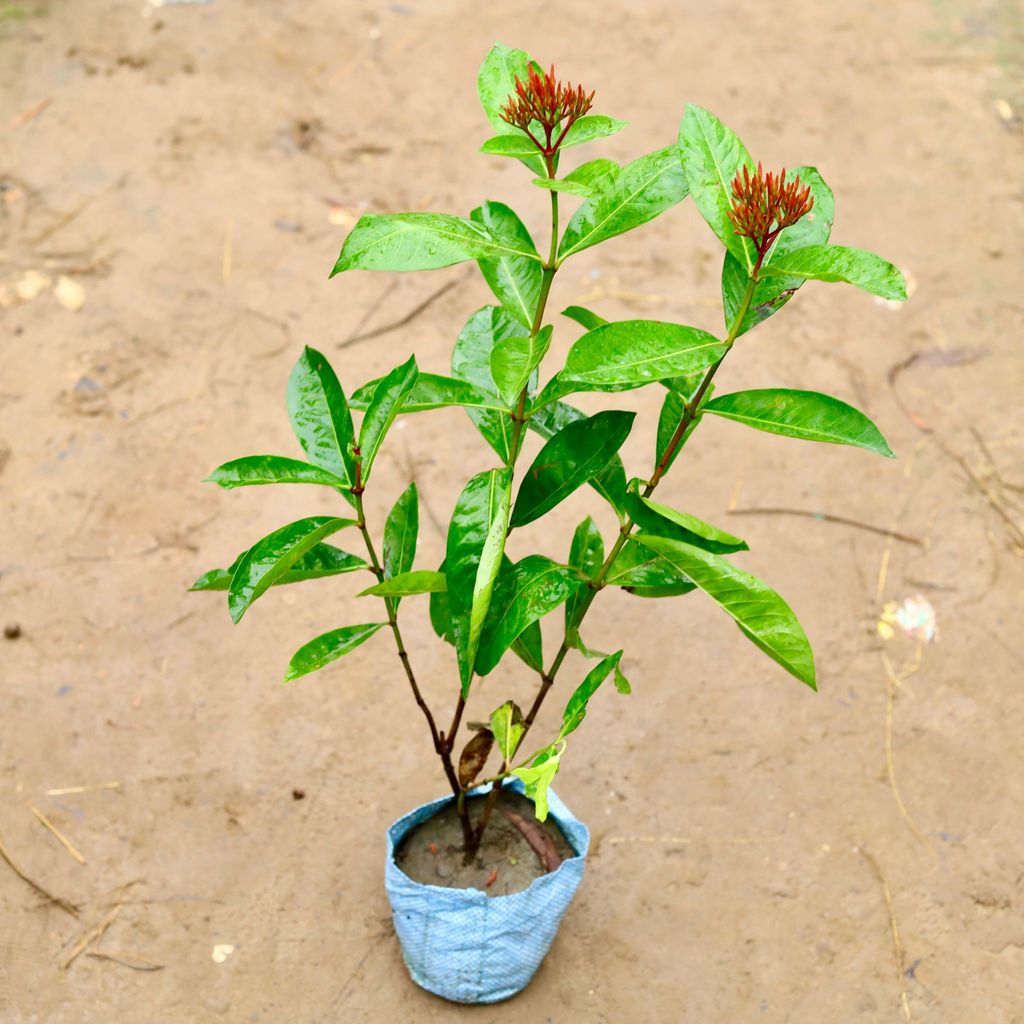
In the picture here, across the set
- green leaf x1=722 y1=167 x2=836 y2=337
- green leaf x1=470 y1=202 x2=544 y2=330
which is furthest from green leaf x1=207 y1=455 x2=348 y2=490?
green leaf x1=722 y1=167 x2=836 y2=337

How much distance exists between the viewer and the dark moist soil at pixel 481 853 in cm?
194

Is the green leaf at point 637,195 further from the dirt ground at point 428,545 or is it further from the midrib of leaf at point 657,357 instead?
the dirt ground at point 428,545

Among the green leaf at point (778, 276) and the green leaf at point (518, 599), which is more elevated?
the green leaf at point (778, 276)

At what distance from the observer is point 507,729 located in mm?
1649

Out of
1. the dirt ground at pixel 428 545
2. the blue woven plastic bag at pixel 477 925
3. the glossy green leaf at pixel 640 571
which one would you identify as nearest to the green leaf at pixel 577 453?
the glossy green leaf at pixel 640 571

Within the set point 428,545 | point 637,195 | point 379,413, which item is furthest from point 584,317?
point 428,545

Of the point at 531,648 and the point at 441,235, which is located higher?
the point at 441,235

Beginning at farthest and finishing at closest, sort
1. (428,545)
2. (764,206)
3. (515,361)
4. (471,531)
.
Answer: (428,545)
(471,531)
(515,361)
(764,206)

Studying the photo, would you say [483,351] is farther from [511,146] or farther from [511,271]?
[511,146]

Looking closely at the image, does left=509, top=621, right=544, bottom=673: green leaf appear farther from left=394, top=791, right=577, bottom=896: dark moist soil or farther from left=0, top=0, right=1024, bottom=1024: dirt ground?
left=0, top=0, right=1024, bottom=1024: dirt ground

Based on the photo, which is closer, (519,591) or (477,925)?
(519,591)

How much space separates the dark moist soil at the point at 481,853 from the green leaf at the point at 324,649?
529mm

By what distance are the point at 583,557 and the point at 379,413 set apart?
17.0 inches

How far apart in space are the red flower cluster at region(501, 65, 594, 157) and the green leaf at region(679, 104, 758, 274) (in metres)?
0.14
